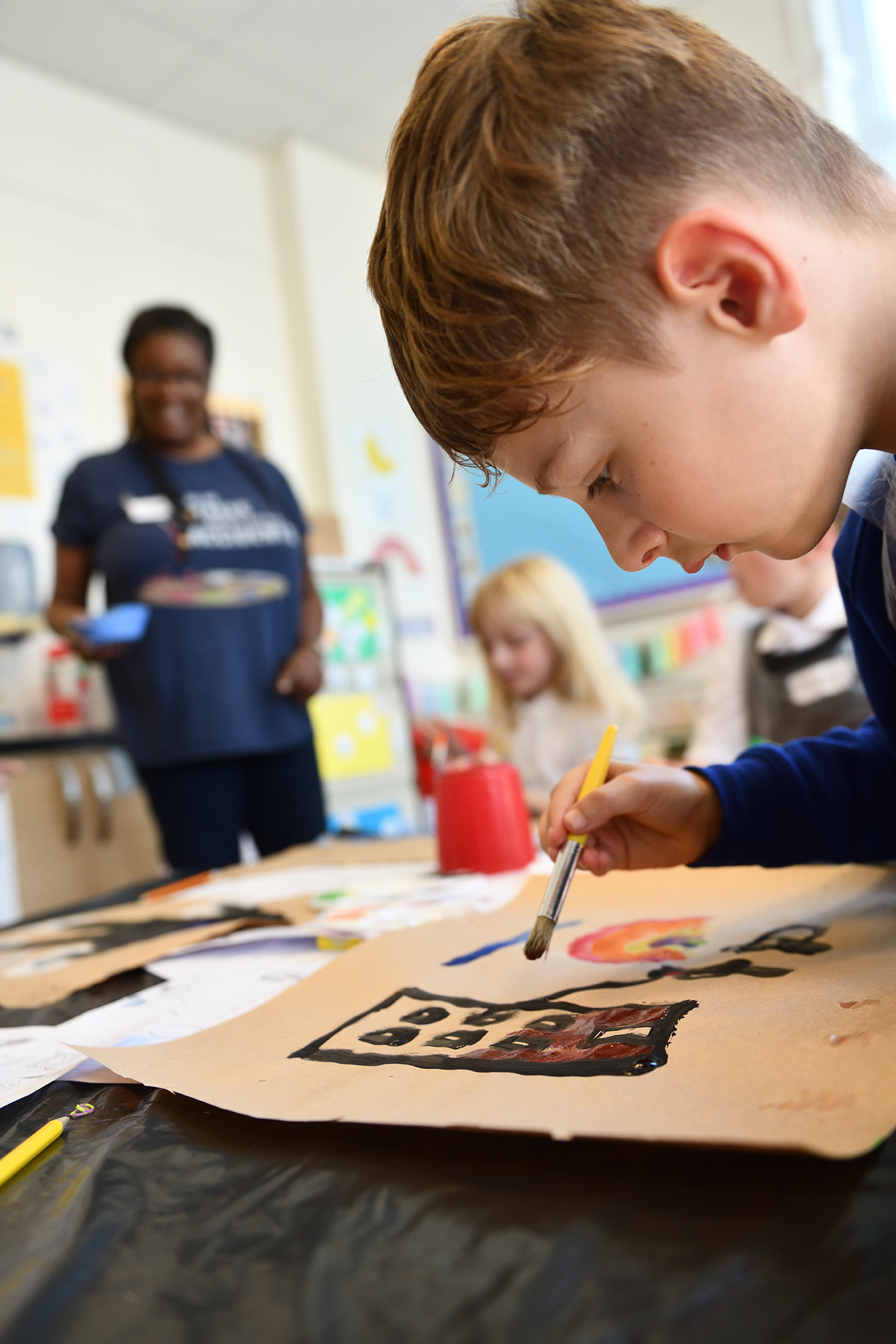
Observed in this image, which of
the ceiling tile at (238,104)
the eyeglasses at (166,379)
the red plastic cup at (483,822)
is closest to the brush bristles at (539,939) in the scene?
the red plastic cup at (483,822)

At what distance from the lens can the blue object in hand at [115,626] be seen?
146 cm

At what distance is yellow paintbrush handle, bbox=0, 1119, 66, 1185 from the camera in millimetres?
397

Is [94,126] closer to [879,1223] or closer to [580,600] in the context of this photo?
[580,600]

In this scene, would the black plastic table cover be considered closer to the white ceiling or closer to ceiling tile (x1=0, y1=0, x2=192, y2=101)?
the white ceiling

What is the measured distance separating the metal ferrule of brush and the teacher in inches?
36.2

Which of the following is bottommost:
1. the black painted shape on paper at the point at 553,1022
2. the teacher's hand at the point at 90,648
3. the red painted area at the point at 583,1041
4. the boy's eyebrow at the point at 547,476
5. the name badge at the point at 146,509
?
the black painted shape on paper at the point at 553,1022

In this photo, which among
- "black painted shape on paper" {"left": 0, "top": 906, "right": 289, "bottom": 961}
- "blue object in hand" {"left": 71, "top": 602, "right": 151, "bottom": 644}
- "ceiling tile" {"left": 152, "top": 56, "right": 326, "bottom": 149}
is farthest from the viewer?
"ceiling tile" {"left": 152, "top": 56, "right": 326, "bottom": 149}

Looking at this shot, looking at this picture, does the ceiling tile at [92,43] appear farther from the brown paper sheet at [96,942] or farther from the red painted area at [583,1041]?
the red painted area at [583,1041]

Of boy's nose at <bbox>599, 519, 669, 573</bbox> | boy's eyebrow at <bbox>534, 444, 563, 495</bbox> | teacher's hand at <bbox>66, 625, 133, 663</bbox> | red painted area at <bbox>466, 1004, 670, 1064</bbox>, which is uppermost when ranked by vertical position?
teacher's hand at <bbox>66, 625, 133, 663</bbox>

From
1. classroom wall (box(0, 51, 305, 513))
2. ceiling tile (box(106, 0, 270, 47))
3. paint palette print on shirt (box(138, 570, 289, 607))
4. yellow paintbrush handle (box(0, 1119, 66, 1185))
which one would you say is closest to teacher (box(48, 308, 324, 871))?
paint palette print on shirt (box(138, 570, 289, 607))

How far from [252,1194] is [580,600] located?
1743mm

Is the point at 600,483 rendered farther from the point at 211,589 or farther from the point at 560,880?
the point at 211,589

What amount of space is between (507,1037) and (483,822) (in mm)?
543

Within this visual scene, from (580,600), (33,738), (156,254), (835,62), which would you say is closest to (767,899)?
(580,600)
